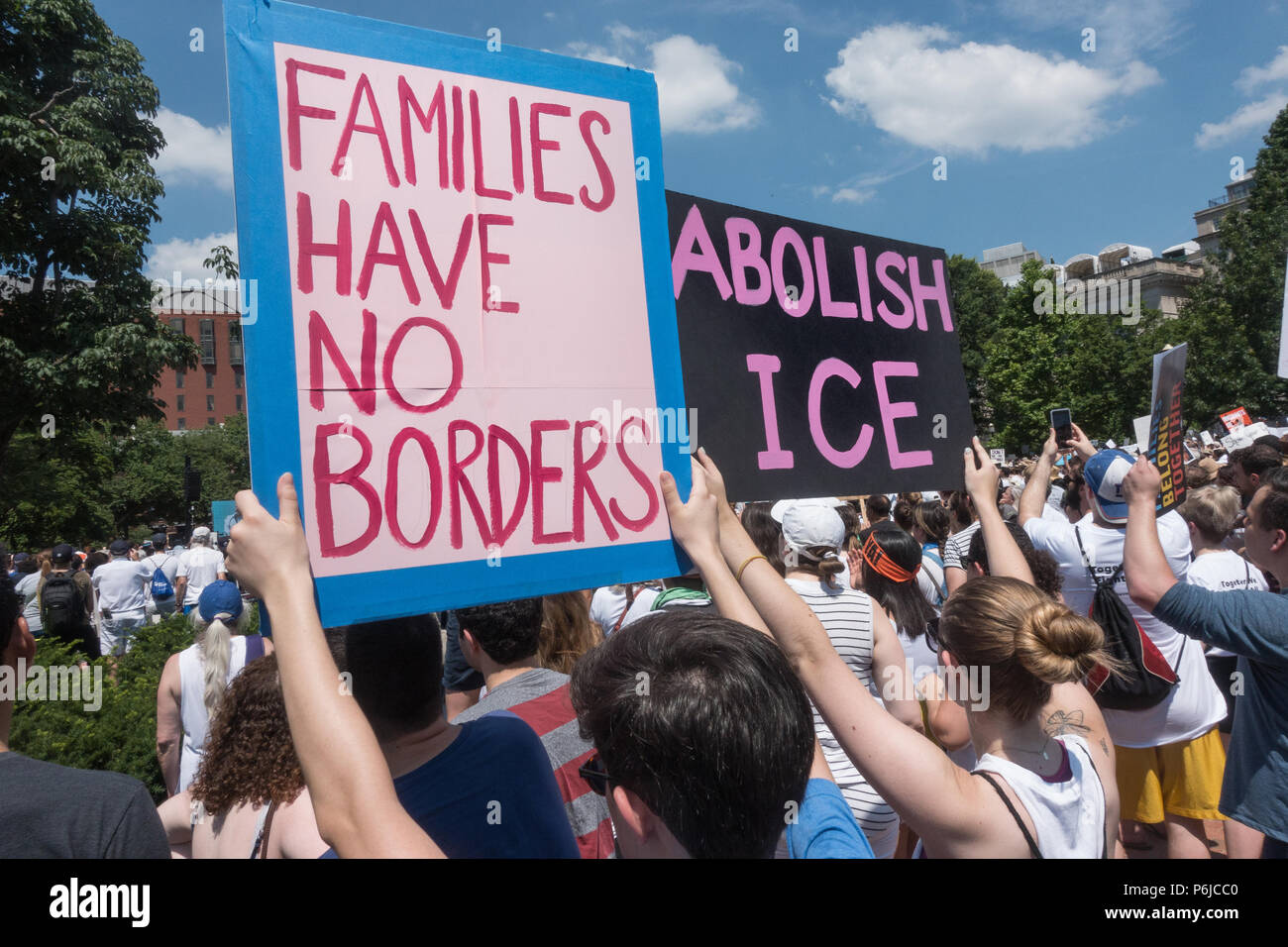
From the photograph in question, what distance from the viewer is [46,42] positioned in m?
16.3

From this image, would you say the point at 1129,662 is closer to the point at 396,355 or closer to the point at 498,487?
the point at 498,487

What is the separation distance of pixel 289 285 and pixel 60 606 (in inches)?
297

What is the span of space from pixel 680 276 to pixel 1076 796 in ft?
5.20

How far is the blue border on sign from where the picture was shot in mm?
1522

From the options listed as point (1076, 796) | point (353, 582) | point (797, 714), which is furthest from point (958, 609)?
point (353, 582)

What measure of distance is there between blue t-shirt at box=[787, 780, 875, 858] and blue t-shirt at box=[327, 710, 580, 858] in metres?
0.52

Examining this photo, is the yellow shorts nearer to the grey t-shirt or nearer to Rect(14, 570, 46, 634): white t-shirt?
the grey t-shirt

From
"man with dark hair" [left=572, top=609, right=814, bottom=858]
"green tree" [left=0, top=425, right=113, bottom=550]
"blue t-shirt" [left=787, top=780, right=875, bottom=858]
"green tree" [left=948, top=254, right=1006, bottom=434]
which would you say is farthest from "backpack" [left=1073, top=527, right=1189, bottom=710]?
"green tree" [left=948, top=254, right=1006, bottom=434]

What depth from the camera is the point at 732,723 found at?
128cm

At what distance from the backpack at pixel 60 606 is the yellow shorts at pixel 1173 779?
8166mm

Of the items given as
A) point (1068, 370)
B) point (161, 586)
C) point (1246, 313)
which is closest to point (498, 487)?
point (161, 586)

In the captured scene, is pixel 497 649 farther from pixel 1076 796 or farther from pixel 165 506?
pixel 165 506

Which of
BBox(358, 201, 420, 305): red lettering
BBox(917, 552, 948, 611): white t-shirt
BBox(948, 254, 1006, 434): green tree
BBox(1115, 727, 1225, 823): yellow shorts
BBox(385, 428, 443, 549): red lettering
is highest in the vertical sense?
BBox(948, 254, 1006, 434): green tree

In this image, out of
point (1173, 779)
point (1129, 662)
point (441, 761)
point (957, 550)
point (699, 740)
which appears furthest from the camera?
point (957, 550)
